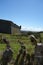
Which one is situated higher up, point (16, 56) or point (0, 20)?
point (0, 20)

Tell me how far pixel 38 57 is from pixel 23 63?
60 centimetres

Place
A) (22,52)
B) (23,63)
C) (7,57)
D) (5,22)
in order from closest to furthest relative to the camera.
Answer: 1. (7,57)
2. (23,63)
3. (22,52)
4. (5,22)

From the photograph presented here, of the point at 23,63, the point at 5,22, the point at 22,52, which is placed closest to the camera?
the point at 23,63

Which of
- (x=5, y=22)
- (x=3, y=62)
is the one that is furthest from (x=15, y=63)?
(x=5, y=22)

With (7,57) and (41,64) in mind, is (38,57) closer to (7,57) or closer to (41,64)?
(41,64)

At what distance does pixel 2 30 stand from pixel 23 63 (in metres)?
11.7

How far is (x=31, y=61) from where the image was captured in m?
5.09

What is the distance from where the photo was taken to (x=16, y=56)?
5.61m

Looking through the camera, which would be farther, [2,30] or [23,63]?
[2,30]

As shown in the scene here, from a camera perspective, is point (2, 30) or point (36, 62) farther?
point (2, 30)

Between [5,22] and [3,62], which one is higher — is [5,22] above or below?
above

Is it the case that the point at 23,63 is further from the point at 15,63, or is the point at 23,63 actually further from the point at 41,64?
the point at 41,64

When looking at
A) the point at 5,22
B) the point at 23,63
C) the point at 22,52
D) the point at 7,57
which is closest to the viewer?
the point at 7,57

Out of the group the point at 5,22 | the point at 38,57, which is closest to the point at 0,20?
the point at 5,22
